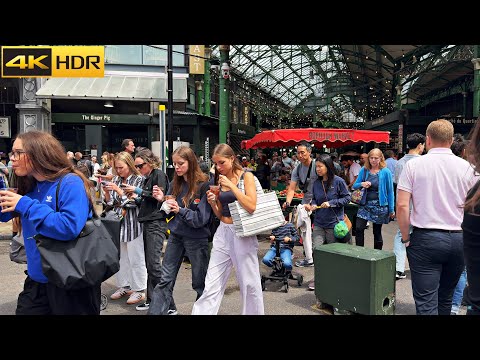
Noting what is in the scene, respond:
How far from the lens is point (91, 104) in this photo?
24719mm

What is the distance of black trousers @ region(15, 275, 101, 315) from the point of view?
102 inches

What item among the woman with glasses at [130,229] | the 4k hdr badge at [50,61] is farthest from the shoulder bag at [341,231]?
the 4k hdr badge at [50,61]

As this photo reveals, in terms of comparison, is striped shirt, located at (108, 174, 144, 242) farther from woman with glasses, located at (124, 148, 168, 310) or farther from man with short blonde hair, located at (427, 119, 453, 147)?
man with short blonde hair, located at (427, 119, 453, 147)

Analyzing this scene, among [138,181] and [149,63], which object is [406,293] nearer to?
[138,181]

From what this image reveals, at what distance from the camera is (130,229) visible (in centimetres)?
493

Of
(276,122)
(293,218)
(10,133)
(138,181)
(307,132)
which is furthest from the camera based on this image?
(276,122)

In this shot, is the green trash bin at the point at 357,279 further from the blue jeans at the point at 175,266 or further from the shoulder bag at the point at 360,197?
the shoulder bag at the point at 360,197

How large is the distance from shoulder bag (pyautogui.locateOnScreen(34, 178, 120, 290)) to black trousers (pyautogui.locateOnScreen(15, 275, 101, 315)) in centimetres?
15

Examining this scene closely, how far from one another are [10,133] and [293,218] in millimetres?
22495

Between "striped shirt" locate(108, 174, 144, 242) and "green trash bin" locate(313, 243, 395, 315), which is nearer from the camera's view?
"green trash bin" locate(313, 243, 395, 315)

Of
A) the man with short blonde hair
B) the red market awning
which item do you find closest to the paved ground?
the man with short blonde hair

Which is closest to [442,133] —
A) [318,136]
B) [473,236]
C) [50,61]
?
[473,236]

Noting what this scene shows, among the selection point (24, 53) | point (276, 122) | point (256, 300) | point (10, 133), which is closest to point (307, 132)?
point (24, 53)

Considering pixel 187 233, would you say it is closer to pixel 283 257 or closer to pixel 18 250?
pixel 18 250
